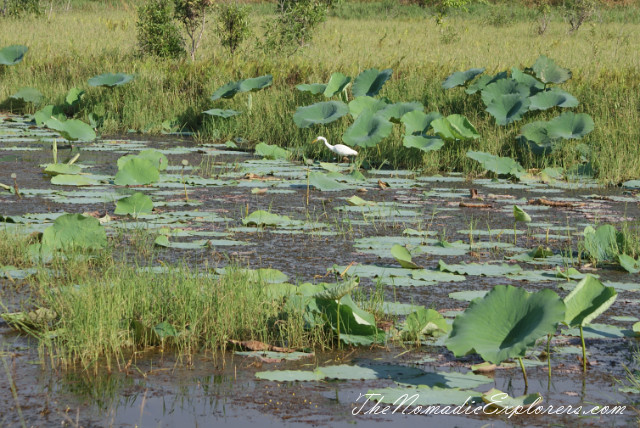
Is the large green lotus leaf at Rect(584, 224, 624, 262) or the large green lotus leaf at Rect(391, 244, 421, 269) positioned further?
the large green lotus leaf at Rect(584, 224, 624, 262)

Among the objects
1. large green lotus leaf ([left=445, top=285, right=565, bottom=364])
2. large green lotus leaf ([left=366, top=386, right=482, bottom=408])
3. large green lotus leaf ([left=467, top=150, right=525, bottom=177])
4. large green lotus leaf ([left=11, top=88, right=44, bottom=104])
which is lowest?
large green lotus leaf ([left=11, top=88, right=44, bottom=104])

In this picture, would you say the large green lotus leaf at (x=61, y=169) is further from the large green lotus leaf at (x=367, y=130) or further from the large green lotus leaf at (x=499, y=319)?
the large green lotus leaf at (x=499, y=319)

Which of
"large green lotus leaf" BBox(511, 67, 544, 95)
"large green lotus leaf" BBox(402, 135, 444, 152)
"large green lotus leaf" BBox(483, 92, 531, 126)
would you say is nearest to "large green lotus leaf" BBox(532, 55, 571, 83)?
"large green lotus leaf" BBox(511, 67, 544, 95)

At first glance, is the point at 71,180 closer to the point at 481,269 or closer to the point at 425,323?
the point at 481,269

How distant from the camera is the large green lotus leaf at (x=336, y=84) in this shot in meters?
8.46

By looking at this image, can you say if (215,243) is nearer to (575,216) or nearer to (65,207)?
(65,207)

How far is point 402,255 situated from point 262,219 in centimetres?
134

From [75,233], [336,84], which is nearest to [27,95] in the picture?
[336,84]

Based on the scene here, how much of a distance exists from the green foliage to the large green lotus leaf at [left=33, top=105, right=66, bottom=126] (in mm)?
5142

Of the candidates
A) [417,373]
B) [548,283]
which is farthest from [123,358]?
[548,283]

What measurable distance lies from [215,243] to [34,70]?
7.97 metres

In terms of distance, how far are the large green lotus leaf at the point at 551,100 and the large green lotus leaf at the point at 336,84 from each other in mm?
1788

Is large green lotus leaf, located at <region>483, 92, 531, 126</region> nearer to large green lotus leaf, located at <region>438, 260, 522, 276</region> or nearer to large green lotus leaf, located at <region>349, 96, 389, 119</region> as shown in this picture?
large green lotus leaf, located at <region>349, 96, 389, 119</region>

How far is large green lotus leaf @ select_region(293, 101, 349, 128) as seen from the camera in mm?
7827
